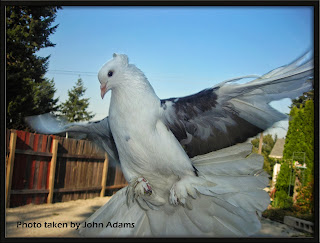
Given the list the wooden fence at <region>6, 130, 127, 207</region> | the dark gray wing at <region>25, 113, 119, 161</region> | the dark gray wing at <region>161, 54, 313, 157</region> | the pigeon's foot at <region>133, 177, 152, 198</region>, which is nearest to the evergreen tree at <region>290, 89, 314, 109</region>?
the dark gray wing at <region>161, 54, 313, 157</region>

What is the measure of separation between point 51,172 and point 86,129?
138cm

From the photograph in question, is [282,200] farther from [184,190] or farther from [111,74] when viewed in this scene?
[111,74]

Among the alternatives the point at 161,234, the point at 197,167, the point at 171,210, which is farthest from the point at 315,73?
the point at 161,234

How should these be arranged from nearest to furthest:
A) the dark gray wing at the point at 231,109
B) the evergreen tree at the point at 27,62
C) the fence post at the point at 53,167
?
the dark gray wing at the point at 231,109, the evergreen tree at the point at 27,62, the fence post at the point at 53,167

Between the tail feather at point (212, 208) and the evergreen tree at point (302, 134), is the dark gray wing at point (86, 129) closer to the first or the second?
the tail feather at point (212, 208)

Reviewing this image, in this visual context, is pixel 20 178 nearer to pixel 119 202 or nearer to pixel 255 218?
pixel 119 202

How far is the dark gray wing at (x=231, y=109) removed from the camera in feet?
4.94

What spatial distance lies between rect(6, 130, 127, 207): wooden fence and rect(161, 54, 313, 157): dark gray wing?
1.11 m

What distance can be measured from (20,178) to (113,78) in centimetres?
172

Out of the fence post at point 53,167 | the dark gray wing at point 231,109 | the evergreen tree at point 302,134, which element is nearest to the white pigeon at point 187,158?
the dark gray wing at point 231,109

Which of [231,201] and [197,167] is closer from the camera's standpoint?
[231,201]

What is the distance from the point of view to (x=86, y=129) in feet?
6.40

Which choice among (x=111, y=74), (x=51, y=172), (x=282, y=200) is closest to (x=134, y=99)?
(x=111, y=74)

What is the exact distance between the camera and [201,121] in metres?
1.72
